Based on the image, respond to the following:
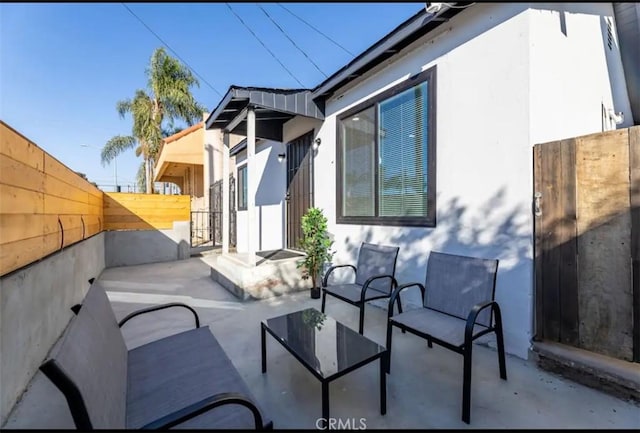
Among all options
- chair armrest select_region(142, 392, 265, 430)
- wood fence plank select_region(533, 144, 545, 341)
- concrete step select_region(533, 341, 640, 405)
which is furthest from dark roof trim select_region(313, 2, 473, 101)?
chair armrest select_region(142, 392, 265, 430)

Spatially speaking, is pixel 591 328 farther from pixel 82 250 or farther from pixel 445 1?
pixel 82 250

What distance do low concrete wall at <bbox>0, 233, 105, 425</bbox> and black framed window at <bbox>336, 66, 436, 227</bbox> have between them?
3492mm

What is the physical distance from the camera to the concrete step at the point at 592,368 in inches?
73.0

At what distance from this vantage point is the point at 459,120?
9.57 feet

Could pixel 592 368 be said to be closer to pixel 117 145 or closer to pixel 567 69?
pixel 567 69

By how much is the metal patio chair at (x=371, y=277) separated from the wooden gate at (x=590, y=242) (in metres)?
1.33

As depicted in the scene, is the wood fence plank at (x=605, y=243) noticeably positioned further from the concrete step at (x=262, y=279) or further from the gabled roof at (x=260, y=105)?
the gabled roof at (x=260, y=105)

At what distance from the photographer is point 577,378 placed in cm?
205

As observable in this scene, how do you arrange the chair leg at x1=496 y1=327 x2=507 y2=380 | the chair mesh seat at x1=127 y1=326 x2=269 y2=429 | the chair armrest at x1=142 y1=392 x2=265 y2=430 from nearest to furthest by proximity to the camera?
the chair armrest at x1=142 y1=392 x2=265 y2=430 → the chair mesh seat at x1=127 y1=326 x2=269 y2=429 → the chair leg at x1=496 y1=327 x2=507 y2=380

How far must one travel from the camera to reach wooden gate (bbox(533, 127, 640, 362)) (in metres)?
1.99

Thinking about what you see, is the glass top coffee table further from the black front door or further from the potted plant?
the black front door

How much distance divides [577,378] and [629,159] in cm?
162

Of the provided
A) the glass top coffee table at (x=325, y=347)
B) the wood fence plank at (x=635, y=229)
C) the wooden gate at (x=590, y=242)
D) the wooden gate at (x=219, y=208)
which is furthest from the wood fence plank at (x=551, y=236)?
the wooden gate at (x=219, y=208)

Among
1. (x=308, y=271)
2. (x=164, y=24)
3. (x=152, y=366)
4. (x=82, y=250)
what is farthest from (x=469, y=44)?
(x=82, y=250)
